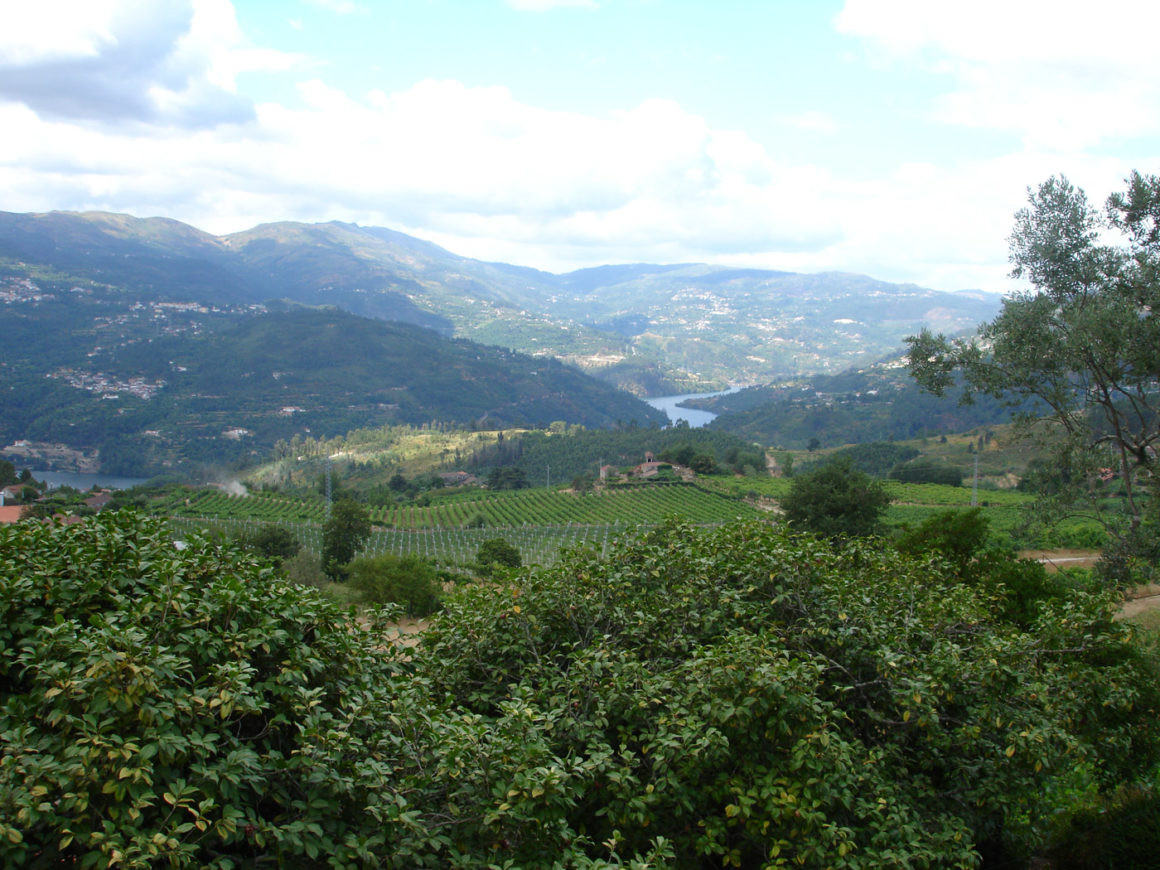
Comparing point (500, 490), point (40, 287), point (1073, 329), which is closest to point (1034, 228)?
point (1073, 329)

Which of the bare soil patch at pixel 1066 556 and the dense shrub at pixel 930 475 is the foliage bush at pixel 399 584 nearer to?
the bare soil patch at pixel 1066 556

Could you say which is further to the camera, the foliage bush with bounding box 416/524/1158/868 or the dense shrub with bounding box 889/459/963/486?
the dense shrub with bounding box 889/459/963/486

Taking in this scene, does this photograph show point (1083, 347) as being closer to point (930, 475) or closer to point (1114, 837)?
point (1114, 837)

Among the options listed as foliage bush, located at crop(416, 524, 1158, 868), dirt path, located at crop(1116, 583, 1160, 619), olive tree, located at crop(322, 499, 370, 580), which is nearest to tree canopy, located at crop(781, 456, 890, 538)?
dirt path, located at crop(1116, 583, 1160, 619)

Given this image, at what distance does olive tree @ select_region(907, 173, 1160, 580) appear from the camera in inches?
505

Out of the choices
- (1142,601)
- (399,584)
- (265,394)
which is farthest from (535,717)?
(265,394)

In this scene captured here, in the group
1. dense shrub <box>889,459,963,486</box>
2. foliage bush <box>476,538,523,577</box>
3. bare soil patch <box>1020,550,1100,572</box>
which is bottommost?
foliage bush <box>476,538,523,577</box>

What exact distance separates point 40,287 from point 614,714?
826 feet

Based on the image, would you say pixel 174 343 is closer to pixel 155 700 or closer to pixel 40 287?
pixel 40 287

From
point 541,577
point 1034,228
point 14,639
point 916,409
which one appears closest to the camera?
point 14,639

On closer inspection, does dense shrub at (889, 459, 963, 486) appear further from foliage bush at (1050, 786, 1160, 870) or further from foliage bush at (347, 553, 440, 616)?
foliage bush at (1050, 786, 1160, 870)

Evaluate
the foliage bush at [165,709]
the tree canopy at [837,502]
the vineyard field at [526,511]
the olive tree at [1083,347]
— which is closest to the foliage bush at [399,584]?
the vineyard field at [526,511]

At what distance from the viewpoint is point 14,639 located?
4.21 meters

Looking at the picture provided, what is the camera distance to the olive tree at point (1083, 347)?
12820 mm
